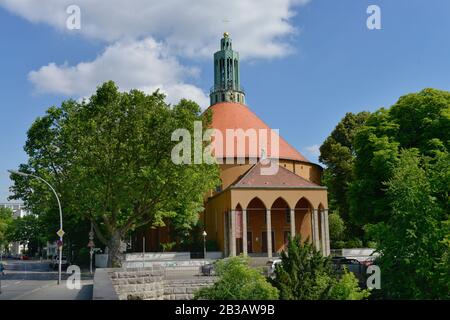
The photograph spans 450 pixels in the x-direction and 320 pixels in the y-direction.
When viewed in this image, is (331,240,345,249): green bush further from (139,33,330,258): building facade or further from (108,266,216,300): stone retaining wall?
(108,266,216,300): stone retaining wall

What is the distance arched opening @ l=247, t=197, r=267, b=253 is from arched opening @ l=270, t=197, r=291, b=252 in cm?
114

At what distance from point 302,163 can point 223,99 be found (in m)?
17.3

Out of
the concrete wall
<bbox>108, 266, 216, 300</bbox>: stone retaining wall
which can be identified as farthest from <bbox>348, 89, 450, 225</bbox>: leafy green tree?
the concrete wall

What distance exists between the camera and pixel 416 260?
19.5 metres

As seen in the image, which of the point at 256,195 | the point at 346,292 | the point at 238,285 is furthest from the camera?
the point at 256,195

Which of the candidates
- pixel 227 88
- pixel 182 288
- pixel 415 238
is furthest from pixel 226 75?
pixel 415 238

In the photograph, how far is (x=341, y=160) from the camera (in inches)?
2186

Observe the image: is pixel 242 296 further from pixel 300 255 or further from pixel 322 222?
pixel 322 222

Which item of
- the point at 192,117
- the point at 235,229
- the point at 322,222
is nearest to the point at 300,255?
the point at 192,117

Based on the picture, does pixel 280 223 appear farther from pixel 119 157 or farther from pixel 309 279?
pixel 309 279

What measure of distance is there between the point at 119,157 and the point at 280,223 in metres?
25.2

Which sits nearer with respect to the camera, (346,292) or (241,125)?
(346,292)

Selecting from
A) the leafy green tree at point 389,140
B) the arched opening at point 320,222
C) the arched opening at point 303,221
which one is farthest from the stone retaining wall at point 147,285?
the arched opening at point 303,221

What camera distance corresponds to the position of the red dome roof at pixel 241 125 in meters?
57.8
